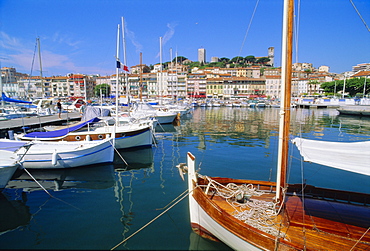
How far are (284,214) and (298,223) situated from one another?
1.26 feet

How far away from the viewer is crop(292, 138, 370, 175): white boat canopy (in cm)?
480

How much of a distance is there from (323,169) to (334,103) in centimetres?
6650

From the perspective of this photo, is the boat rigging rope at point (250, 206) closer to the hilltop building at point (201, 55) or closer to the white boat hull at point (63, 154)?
the white boat hull at point (63, 154)

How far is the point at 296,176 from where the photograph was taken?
11414 millimetres

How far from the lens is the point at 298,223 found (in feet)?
16.8

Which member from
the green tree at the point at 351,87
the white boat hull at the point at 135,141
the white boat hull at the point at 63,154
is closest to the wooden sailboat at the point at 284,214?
the white boat hull at the point at 63,154

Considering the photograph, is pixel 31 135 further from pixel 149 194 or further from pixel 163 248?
pixel 163 248

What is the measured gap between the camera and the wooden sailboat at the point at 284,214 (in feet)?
15.1

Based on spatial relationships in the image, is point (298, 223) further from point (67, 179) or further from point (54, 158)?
point (54, 158)

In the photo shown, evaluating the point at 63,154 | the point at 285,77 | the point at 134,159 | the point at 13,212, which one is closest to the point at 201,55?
the point at 134,159

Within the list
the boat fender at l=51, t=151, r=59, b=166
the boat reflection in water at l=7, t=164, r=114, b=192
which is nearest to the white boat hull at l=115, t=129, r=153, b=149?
the boat reflection in water at l=7, t=164, r=114, b=192

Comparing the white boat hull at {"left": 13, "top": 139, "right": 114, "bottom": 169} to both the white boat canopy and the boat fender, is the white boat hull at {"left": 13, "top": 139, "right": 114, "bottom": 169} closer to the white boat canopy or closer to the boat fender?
the boat fender

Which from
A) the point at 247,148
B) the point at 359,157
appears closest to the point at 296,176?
the point at 247,148

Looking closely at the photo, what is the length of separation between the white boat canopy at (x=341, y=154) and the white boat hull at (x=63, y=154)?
33.2ft
